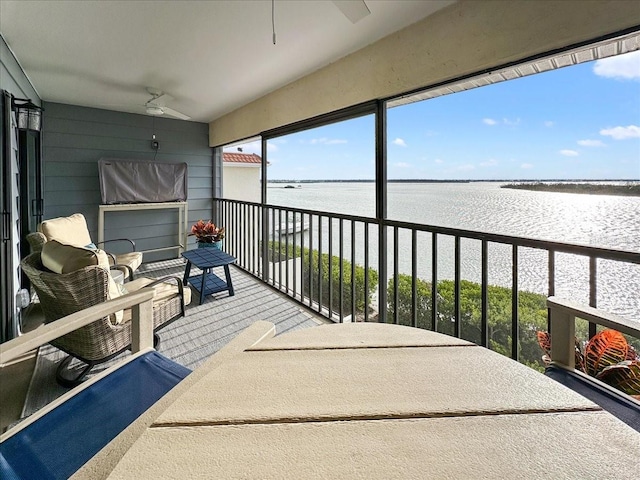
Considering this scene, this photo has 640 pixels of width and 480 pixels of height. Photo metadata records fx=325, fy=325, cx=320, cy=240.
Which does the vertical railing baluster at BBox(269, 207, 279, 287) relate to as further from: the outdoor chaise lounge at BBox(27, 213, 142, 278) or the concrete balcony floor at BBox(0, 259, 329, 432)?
the outdoor chaise lounge at BBox(27, 213, 142, 278)

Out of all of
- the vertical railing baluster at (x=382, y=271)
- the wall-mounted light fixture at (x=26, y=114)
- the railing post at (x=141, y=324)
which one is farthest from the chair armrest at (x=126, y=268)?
the vertical railing baluster at (x=382, y=271)

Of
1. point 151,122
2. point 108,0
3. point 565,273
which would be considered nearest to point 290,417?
point 565,273

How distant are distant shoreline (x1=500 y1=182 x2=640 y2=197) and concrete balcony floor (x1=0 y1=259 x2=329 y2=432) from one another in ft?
6.73

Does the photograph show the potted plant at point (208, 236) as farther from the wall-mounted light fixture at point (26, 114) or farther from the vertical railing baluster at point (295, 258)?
the wall-mounted light fixture at point (26, 114)

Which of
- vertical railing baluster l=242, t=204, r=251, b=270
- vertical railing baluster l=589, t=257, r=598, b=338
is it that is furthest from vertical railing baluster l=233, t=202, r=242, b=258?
vertical railing baluster l=589, t=257, r=598, b=338

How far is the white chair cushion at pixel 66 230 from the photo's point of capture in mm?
3006

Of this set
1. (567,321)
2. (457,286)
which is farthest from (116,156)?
(567,321)

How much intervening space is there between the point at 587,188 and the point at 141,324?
2.25 meters

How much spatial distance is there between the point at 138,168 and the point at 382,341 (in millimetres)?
5295

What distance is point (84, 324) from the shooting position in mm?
1146

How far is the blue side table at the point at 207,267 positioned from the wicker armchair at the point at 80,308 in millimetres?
1177

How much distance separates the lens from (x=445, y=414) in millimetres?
668

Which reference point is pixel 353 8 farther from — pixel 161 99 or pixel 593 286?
pixel 161 99

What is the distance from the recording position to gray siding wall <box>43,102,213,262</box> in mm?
4602
